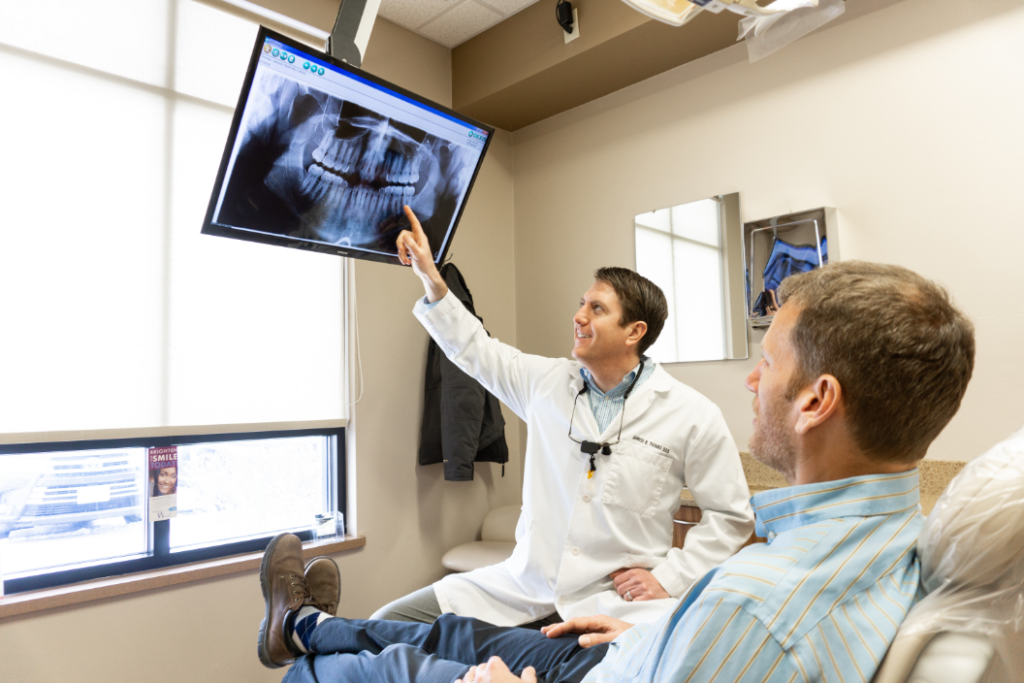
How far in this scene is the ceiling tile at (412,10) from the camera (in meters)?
2.99

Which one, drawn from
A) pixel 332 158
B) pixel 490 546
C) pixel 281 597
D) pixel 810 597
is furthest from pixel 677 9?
pixel 490 546

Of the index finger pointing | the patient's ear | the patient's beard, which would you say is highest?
the index finger pointing

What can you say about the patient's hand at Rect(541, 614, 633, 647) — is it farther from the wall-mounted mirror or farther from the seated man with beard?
the wall-mounted mirror

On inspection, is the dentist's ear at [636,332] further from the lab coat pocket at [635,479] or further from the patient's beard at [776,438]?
the patient's beard at [776,438]

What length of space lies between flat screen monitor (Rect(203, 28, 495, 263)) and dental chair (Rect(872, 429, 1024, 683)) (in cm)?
141

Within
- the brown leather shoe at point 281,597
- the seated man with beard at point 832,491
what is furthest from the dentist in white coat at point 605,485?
the seated man with beard at point 832,491

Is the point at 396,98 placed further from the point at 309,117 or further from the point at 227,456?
the point at 227,456

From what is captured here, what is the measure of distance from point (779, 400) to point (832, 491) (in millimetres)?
137

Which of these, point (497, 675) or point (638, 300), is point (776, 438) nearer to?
point (497, 675)

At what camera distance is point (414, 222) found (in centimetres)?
187

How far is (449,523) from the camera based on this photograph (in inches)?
128

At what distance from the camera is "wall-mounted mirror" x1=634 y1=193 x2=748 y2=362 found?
277 centimetres

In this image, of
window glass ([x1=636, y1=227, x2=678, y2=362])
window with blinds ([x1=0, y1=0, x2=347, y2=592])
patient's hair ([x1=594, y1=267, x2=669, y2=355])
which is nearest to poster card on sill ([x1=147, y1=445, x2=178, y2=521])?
window with blinds ([x1=0, y1=0, x2=347, y2=592])

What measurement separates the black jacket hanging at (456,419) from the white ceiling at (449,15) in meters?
1.17
